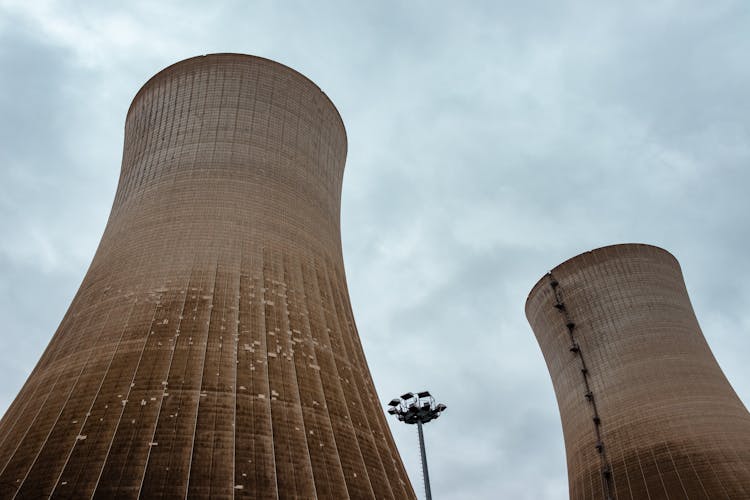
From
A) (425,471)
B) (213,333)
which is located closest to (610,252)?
(425,471)

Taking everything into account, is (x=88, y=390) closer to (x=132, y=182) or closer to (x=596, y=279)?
(x=132, y=182)

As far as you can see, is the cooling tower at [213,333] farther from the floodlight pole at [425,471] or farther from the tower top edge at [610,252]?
the tower top edge at [610,252]

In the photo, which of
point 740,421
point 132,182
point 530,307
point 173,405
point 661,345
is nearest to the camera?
point 173,405

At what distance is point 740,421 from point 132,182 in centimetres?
1241

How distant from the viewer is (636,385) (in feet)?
44.0

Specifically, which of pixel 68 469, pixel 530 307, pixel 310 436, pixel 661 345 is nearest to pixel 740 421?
pixel 661 345

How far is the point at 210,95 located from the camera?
1045cm

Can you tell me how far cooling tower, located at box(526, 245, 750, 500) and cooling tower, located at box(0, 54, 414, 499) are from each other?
7030mm

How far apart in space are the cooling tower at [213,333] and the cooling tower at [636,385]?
7.03 m

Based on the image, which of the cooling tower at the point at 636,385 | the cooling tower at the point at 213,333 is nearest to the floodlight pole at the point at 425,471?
the cooling tower at the point at 213,333

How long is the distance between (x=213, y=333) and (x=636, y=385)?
32.3ft

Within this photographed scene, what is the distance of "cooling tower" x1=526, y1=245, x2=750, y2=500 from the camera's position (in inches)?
473

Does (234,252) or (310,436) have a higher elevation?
(234,252)

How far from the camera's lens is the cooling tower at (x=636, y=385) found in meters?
12.0
